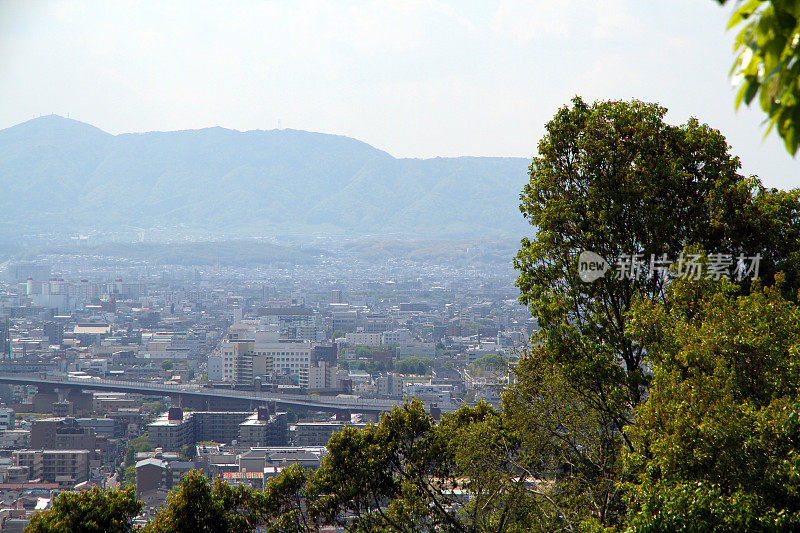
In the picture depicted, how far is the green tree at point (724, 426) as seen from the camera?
333 centimetres

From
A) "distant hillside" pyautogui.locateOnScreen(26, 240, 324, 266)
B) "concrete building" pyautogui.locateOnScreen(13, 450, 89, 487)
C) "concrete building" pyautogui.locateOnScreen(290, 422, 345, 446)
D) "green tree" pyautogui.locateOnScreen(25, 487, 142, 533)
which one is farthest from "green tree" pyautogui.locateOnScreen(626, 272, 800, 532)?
"distant hillside" pyautogui.locateOnScreen(26, 240, 324, 266)

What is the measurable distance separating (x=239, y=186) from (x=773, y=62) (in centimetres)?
16013

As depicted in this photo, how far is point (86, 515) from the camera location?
16.8 ft

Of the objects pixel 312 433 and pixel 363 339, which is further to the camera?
pixel 363 339

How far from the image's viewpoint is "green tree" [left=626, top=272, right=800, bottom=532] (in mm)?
3326

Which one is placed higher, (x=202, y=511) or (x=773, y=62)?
(x=773, y=62)

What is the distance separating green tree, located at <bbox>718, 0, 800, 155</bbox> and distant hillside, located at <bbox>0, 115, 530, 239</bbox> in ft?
411

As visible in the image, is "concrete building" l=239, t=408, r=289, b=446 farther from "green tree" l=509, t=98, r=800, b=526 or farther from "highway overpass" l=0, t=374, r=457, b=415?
"green tree" l=509, t=98, r=800, b=526

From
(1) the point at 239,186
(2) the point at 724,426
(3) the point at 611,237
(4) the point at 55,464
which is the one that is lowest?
(4) the point at 55,464

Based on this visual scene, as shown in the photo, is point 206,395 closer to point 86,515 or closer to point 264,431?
point 264,431

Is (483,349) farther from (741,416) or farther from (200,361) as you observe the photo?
(741,416)

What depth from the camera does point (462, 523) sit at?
588 centimetres

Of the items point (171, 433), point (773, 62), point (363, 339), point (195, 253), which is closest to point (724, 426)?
point (773, 62)

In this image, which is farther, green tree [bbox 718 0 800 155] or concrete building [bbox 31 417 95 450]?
concrete building [bbox 31 417 95 450]
